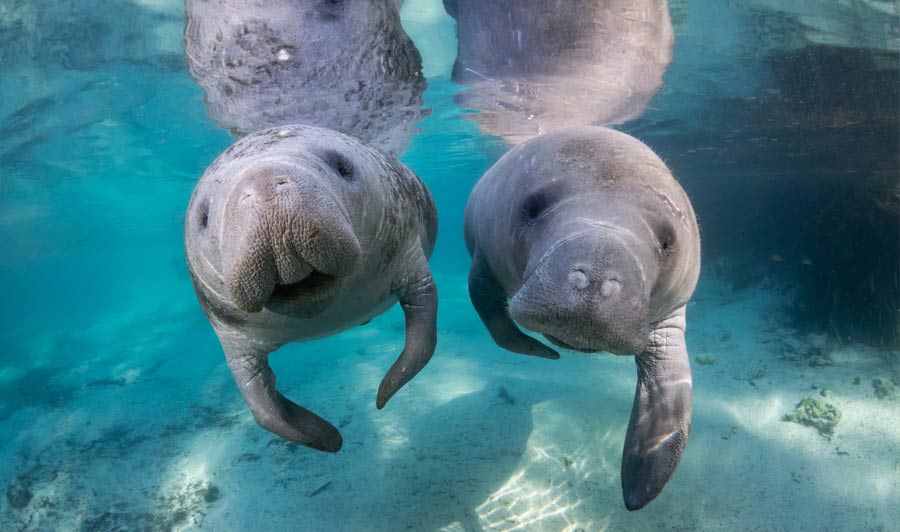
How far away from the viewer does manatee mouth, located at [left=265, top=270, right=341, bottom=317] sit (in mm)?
2342

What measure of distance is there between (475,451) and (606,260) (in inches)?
203

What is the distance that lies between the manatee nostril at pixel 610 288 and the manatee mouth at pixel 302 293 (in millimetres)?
1213

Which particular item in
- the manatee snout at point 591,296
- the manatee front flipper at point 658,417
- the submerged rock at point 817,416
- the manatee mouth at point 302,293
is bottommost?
the submerged rock at point 817,416

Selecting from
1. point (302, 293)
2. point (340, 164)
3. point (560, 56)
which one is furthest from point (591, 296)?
point (560, 56)

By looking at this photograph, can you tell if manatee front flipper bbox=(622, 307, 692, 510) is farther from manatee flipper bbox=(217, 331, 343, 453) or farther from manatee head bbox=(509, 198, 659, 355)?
manatee flipper bbox=(217, 331, 343, 453)

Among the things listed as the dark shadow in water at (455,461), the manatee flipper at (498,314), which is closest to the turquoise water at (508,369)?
the dark shadow in water at (455,461)

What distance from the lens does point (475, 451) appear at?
6.51 meters

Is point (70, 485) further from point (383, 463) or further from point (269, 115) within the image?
point (269, 115)

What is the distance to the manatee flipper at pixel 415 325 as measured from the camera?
351 centimetres

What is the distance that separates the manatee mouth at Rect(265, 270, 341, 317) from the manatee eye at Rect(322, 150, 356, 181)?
593 mm

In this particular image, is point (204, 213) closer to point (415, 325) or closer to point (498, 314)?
A: point (415, 325)

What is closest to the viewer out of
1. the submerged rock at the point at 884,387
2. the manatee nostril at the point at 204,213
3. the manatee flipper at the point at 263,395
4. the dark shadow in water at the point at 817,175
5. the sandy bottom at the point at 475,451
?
the manatee nostril at the point at 204,213

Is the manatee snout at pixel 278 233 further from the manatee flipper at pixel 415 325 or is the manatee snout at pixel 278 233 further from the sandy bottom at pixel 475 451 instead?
the sandy bottom at pixel 475 451

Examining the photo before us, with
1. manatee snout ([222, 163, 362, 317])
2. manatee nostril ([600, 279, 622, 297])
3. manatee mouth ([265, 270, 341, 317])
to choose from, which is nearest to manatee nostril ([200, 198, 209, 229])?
manatee snout ([222, 163, 362, 317])
